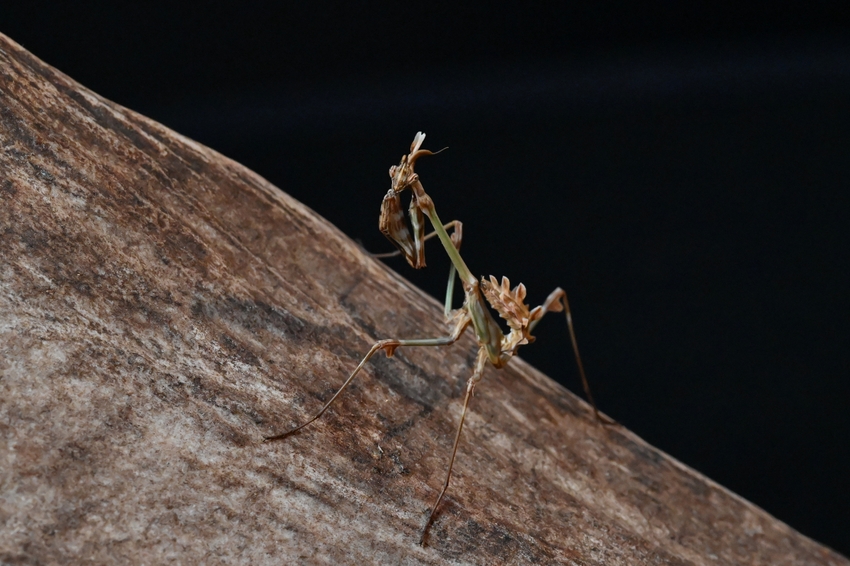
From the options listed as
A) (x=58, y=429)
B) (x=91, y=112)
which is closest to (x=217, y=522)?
(x=58, y=429)

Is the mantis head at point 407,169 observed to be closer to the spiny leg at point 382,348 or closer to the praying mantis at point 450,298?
the praying mantis at point 450,298

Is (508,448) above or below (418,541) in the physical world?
above

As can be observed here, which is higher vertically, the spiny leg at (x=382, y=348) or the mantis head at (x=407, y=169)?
the mantis head at (x=407, y=169)

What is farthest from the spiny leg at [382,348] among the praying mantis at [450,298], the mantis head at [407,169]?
→ the mantis head at [407,169]

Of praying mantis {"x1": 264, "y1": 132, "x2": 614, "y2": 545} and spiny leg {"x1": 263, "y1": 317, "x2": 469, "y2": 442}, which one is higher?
praying mantis {"x1": 264, "y1": 132, "x2": 614, "y2": 545}

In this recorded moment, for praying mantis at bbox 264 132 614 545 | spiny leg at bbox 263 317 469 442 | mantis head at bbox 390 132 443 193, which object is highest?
mantis head at bbox 390 132 443 193

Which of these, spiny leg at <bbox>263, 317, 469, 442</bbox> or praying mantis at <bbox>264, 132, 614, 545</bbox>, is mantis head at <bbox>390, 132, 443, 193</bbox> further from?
spiny leg at <bbox>263, 317, 469, 442</bbox>

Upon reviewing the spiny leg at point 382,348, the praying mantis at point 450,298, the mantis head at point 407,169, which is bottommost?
the spiny leg at point 382,348

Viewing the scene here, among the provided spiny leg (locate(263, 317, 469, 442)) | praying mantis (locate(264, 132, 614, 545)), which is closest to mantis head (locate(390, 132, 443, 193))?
praying mantis (locate(264, 132, 614, 545))

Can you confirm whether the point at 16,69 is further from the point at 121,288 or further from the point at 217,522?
the point at 217,522
